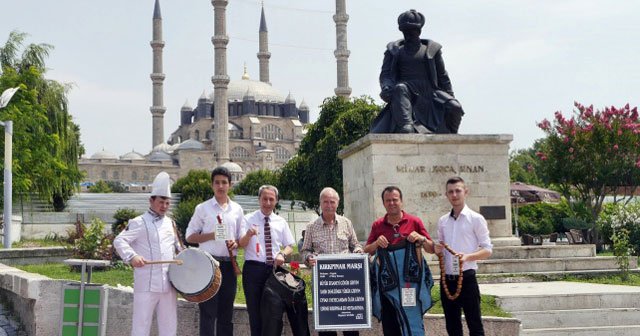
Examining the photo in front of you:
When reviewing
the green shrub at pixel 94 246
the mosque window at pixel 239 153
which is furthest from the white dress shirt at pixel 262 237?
the mosque window at pixel 239 153

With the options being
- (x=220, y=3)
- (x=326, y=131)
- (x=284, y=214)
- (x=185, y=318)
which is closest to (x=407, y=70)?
(x=185, y=318)

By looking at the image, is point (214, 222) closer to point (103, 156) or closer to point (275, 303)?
point (275, 303)

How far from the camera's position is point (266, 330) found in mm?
5926

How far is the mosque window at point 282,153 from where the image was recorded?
113438 millimetres

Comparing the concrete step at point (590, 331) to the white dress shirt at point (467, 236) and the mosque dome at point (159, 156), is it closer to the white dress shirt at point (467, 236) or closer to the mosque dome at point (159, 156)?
the white dress shirt at point (467, 236)

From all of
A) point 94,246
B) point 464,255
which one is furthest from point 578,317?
point 94,246

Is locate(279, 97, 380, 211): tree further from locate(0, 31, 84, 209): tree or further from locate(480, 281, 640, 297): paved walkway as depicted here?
locate(480, 281, 640, 297): paved walkway

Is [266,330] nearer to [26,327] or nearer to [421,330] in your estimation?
[421,330]

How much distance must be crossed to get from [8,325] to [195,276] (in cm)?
301

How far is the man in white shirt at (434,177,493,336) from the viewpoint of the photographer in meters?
5.69

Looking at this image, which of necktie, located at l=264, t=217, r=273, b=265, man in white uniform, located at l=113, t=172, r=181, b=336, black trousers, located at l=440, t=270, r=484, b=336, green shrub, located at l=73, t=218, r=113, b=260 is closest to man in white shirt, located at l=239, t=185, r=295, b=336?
necktie, located at l=264, t=217, r=273, b=265

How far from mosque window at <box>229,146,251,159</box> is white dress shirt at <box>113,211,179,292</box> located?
10273 centimetres

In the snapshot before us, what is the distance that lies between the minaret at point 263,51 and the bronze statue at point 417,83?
92.9 m

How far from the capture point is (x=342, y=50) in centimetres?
7581
